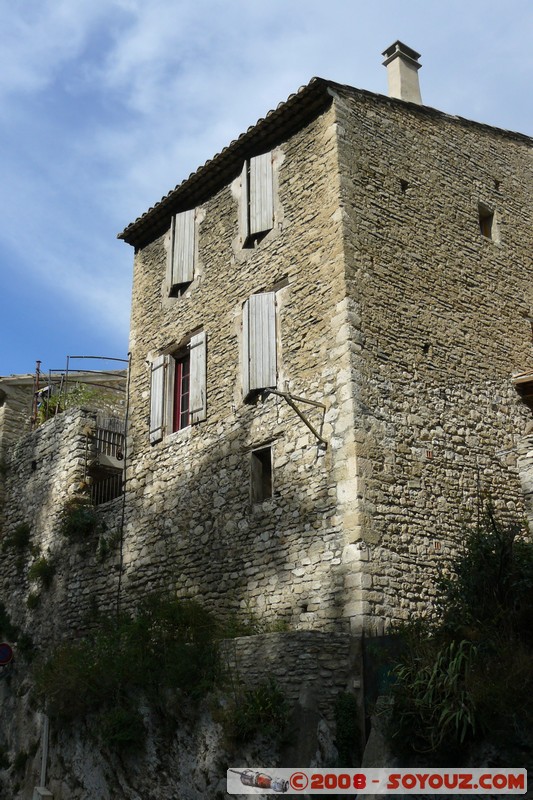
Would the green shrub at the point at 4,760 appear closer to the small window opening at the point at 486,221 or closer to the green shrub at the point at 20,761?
the green shrub at the point at 20,761

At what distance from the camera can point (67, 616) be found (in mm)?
13867

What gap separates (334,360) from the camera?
10555 mm

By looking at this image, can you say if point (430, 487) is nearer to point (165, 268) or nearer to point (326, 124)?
point (326, 124)

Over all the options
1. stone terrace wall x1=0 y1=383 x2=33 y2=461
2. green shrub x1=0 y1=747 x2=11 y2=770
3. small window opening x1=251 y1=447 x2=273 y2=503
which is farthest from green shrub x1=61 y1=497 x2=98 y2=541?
small window opening x1=251 y1=447 x2=273 y2=503

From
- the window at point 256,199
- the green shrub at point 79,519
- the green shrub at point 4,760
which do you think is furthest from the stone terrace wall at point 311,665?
the window at point 256,199

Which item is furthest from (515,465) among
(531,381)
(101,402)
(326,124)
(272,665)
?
(101,402)

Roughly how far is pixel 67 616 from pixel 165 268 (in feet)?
20.2

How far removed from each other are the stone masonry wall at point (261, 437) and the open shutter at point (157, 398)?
0.68 feet

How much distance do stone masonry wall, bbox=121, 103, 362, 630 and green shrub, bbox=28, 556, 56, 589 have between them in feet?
6.98

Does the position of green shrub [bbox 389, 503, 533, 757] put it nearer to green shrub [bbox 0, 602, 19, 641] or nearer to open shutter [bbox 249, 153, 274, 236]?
open shutter [bbox 249, 153, 274, 236]

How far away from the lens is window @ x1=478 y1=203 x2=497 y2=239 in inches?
528

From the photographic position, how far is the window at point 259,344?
11547 millimetres

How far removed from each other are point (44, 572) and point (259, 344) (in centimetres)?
605

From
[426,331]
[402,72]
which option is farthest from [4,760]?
[402,72]
